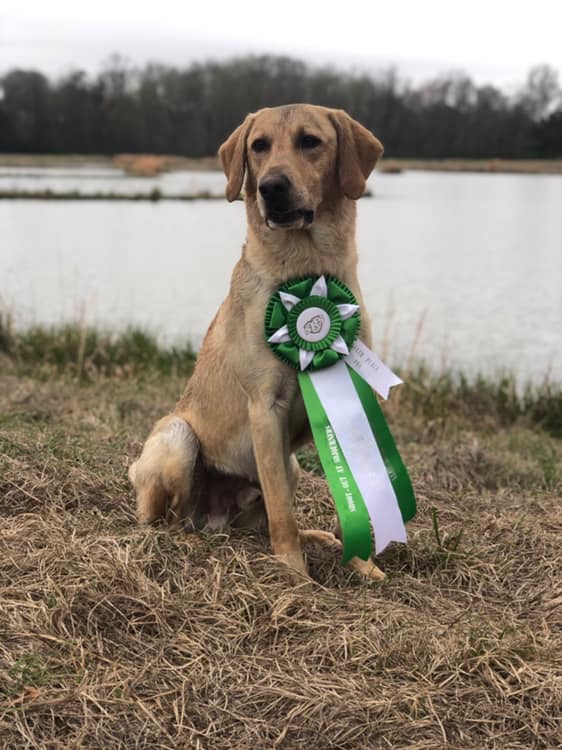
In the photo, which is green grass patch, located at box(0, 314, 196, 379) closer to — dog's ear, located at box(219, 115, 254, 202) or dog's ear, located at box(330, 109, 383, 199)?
dog's ear, located at box(219, 115, 254, 202)

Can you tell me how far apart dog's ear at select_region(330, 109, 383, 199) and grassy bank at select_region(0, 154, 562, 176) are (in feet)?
131

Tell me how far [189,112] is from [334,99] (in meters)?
11.9

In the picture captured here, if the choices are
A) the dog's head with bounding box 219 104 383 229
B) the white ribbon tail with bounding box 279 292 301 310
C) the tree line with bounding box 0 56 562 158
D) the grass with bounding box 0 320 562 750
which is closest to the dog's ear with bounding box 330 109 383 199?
the dog's head with bounding box 219 104 383 229

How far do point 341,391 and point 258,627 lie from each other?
3.52 feet

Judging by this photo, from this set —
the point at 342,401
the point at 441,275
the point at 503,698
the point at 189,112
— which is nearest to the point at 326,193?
the point at 342,401

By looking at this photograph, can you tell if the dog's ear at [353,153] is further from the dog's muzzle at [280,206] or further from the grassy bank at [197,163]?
the grassy bank at [197,163]

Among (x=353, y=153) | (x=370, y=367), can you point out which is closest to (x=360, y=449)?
(x=370, y=367)

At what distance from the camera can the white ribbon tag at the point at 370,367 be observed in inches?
140

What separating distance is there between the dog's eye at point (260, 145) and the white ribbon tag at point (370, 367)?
920 millimetres

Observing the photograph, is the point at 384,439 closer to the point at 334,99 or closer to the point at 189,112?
the point at 334,99

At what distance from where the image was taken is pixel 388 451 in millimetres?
3611

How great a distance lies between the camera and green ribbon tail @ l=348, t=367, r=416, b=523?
3.58m

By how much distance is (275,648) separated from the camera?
111 inches

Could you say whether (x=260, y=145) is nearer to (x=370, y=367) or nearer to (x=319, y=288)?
(x=319, y=288)
